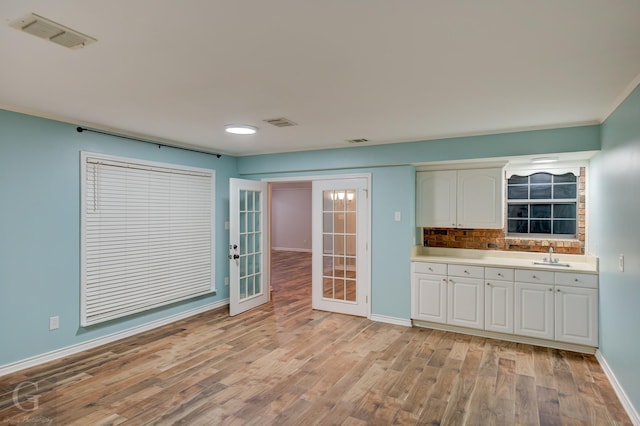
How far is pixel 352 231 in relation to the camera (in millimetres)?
5078

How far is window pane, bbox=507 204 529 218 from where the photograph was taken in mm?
4609

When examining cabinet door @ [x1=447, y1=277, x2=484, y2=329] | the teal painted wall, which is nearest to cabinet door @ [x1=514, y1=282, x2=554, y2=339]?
cabinet door @ [x1=447, y1=277, x2=484, y2=329]

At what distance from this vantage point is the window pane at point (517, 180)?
459 centimetres

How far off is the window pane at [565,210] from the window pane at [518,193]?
360mm

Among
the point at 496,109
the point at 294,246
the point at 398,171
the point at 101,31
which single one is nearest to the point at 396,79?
the point at 496,109

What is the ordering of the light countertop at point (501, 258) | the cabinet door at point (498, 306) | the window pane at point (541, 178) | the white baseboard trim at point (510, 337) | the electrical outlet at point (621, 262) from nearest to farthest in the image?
the electrical outlet at point (621, 262) < the white baseboard trim at point (510, 337) < the light countertop at point (501, 258) < the cabinet door at point (498, 306) < the window pane at point (541, 178)

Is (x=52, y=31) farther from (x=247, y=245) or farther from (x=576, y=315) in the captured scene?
(x=576, y=315)

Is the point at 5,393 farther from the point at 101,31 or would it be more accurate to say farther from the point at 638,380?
the point at 638,380

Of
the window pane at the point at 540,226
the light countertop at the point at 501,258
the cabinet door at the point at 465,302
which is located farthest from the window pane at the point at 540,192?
the cabinet door at the point at 465,302

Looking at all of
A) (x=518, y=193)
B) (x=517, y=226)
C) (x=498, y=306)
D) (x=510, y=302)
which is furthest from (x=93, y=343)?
(x=518, y=193)

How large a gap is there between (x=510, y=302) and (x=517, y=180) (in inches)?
63.2

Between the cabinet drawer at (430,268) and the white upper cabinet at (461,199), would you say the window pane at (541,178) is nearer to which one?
the white upper cabinet at (461,199)

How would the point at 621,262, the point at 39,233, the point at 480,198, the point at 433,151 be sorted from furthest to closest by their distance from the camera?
1. the point at 480,198
2. the point at 433,151
3. the point at 39,233
4. the point at 621,262

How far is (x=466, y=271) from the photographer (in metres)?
4.28
